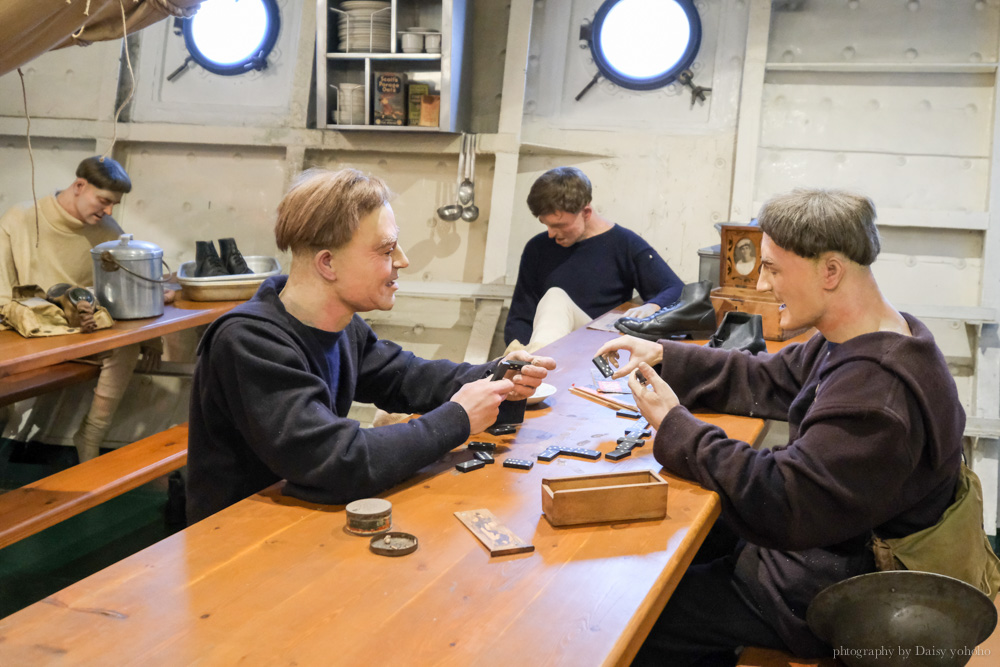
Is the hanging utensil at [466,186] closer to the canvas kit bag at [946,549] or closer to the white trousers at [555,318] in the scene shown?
the white trousers at [555,318]

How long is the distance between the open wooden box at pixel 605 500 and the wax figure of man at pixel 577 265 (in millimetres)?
2637

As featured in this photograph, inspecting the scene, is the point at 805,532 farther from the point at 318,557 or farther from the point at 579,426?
the point at 318,557

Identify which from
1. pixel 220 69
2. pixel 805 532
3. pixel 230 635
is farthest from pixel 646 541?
pixel 220 69

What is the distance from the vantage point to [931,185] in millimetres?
4957

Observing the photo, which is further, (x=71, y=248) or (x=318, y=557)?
(x=71, y=248)

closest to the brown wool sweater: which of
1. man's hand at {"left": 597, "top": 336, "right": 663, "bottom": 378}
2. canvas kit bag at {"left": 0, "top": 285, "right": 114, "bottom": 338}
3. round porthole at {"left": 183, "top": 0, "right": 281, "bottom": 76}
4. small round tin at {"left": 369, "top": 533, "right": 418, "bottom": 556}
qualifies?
man's hand at {"left": 597, "top": 336, "right": 663, "bottom": 378}

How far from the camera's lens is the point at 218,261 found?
502cm

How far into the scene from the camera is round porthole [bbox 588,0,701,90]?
→ 17.7 ft

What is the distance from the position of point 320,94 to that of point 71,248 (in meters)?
1.78

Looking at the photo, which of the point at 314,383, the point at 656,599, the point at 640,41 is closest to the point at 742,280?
the point at 640,41

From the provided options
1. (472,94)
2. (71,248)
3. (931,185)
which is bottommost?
(71,248)

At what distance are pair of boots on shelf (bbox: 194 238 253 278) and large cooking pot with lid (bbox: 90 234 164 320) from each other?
0.67 m

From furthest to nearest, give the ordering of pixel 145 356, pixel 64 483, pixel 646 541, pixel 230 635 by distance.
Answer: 1. pixel 145 356
2. pixel 64 483
3. pixel 646 541
4. pixel 230 635

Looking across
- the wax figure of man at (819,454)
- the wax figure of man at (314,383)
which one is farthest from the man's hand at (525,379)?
the wax figure of man at (819,454)
